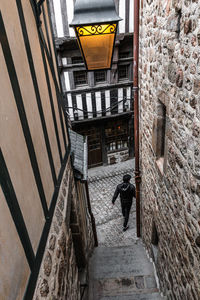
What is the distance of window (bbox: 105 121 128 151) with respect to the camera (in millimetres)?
9695

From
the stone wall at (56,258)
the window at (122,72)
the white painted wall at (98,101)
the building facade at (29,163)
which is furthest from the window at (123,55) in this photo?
the stone wall at (56,258)

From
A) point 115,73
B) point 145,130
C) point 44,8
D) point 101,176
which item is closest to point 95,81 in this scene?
point 115,73

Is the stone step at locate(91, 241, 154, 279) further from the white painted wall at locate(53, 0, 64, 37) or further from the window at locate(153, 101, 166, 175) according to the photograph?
the white painted wall at locate(53, 0, 64, 37)

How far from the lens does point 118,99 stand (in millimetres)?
8875

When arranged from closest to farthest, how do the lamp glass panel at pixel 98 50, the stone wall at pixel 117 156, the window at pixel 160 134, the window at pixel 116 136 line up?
the lamp glass panel at pixel 98 50
the window at pixel 160 134
the window at pixel 116 136
the stone wall at pixel 117 156

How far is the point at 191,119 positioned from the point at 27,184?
166cm

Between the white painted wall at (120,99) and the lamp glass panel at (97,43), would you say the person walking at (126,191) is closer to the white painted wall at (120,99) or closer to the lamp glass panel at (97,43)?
the lamp glass panel at (97,43)

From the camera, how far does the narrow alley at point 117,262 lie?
14.6 feet

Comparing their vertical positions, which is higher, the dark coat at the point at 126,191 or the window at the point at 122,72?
the window at the point at 122,72

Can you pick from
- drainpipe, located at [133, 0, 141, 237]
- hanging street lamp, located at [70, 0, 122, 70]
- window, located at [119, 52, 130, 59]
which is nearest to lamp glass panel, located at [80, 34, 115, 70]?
hanging street lamp, located at [70, 0, 122, 70]

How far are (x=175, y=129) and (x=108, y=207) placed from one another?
556 centimetres

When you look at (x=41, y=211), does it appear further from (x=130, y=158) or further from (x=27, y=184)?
(x=130, y=158)

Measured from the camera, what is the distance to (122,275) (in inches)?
189

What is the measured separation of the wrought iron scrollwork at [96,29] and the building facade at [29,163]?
0.41 m
